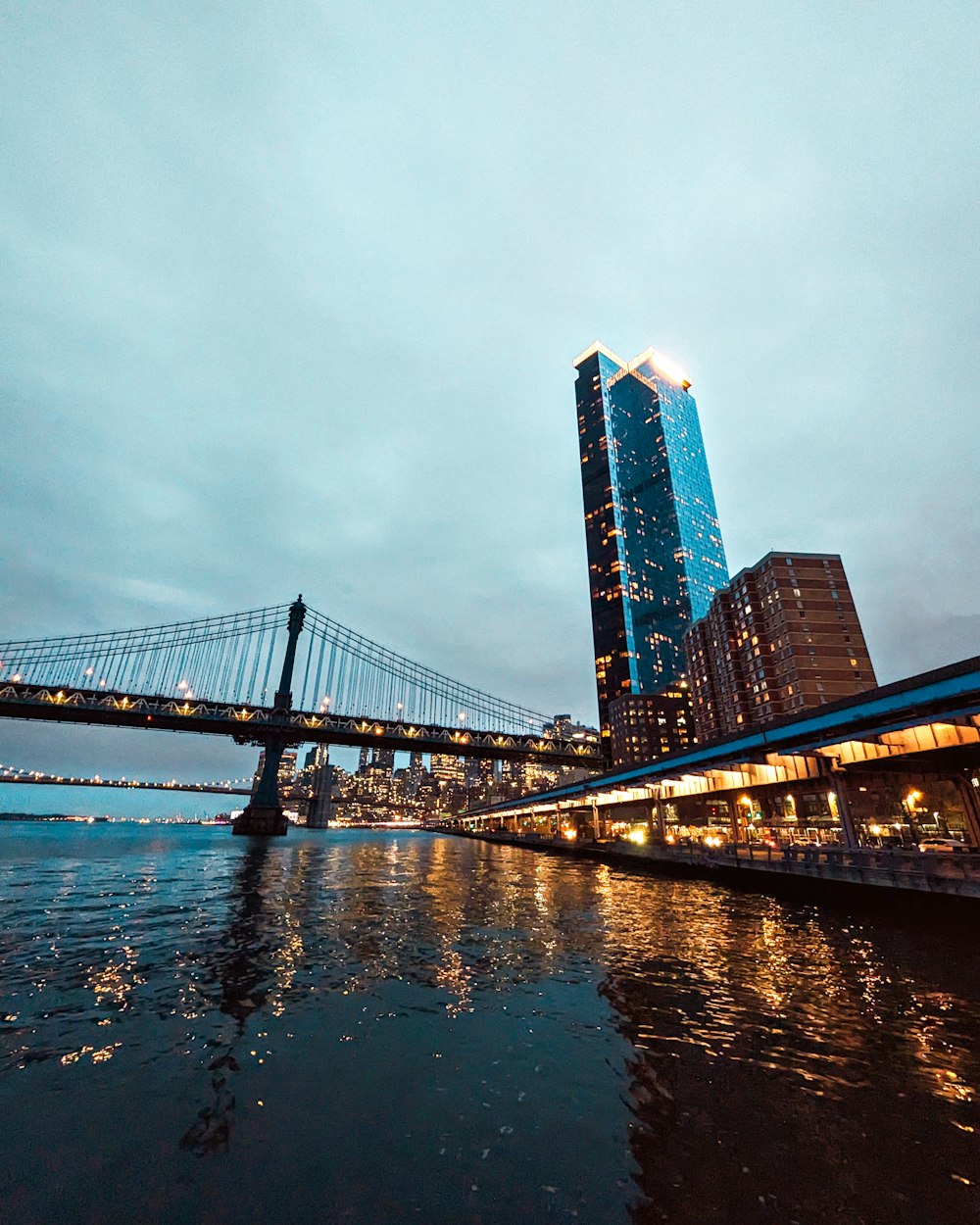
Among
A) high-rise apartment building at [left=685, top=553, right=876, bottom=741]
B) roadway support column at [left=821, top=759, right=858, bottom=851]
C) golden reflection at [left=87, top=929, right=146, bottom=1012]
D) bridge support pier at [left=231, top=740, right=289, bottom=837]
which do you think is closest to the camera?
golden reflection at [left=87, top=929, right=146, bottom=1012]

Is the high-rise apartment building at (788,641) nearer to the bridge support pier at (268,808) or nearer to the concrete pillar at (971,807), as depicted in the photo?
the concrete pillar at (971,807)

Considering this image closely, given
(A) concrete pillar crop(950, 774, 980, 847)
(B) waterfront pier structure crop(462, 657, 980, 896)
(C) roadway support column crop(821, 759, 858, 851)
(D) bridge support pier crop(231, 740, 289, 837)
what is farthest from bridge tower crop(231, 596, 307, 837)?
(A) concrete pillar crop(950, 774, 980, 847)

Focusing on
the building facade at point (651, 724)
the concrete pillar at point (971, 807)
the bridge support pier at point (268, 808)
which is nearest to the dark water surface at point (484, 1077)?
the concrete pillar at point (971, 807)

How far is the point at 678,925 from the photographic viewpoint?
20.1 meters

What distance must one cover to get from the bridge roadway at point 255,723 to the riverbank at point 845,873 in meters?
73.6

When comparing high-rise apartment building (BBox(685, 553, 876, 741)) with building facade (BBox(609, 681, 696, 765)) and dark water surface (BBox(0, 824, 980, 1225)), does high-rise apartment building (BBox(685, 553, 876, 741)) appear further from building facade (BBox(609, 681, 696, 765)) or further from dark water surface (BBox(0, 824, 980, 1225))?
dark water surface (BBox(0, 824, 980, 1225))

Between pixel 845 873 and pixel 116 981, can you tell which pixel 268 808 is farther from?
pixel 116 981

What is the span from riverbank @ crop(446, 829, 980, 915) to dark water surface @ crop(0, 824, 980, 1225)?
18.3 ft

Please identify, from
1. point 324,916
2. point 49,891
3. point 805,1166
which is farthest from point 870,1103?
point 49,891

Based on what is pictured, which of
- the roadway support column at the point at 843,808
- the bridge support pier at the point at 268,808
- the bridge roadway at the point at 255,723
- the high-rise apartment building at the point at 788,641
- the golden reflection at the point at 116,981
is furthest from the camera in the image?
the high-rise apartment building at the point at 788,641

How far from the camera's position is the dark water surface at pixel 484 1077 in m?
5.38

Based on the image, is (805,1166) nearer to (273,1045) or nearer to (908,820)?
(273,1045)

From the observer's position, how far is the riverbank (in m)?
21.8

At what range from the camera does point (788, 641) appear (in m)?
110
